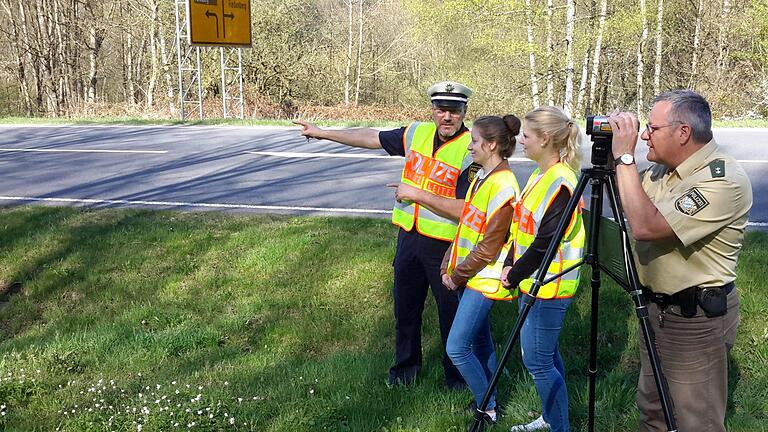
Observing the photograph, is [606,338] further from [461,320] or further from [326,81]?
[326,81]

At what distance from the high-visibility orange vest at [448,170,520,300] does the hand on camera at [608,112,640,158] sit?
0.92 m

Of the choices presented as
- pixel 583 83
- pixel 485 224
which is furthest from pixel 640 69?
pixel 485 224

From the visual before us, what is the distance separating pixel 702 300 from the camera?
9.61 ft

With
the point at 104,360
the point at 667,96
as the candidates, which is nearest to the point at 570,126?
the point at 667,96

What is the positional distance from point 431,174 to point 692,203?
1.74 metres

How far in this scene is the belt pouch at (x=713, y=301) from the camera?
2.91 m

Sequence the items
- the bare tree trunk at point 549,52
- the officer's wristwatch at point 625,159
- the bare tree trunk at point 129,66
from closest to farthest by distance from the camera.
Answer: the officer's wristwatch at point 625,159 → the bare tree trunk at point 549,52 → the bare tree trunk at point 129,66

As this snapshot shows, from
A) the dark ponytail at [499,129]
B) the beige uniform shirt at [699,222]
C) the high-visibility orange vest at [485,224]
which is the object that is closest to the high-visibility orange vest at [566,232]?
the high-visibility orange vest at [485,224]

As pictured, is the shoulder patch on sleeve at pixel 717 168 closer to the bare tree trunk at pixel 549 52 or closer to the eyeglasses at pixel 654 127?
the eyeglasses at pixel 654 127

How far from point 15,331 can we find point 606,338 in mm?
4779

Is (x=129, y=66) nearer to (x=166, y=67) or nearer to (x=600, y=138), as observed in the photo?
(x=166, y=67)

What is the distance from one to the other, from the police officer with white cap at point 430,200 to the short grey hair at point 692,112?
4.69ft

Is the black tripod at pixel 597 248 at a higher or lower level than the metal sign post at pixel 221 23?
lower

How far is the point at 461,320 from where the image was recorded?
12.5 ft
